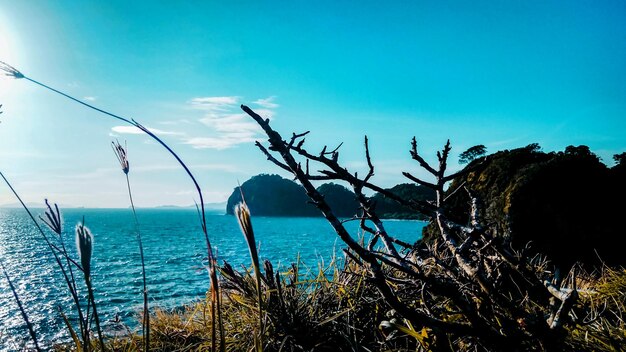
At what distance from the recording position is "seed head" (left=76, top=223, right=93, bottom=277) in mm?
918

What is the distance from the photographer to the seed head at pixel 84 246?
918 mm

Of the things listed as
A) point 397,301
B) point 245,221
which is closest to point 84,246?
point 245,221

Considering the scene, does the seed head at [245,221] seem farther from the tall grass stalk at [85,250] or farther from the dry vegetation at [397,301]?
the tall grass stalk at [85,250]

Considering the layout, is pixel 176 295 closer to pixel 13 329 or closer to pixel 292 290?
pixel 13 329

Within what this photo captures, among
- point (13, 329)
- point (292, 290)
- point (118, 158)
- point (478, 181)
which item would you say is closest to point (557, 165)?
point (478, 181)

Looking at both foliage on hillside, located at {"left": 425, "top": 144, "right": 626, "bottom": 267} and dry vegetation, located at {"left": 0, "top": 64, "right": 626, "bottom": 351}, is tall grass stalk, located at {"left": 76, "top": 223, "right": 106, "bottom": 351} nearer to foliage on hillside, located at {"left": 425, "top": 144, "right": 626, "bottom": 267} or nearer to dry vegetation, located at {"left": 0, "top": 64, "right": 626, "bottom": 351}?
dry vegetation, located at {"left": 0, "top": 64, "right": 626, "bottom": 351}

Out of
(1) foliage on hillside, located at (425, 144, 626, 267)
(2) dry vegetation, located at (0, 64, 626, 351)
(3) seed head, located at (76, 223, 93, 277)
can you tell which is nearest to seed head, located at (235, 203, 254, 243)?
(2) dry vegetation, located at (0, 64, 626, 351)

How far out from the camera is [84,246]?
95 centimetres

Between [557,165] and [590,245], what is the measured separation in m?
3.60

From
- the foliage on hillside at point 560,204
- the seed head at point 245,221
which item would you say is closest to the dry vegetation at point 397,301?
the seed head at point 245,221

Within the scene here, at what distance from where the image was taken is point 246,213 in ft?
2.98

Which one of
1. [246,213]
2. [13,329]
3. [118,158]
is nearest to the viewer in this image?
[246,213]

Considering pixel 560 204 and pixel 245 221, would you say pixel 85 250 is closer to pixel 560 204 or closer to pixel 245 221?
pixel 245 221

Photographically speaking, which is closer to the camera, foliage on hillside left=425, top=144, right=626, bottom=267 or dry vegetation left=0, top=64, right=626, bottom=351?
dry vegetation left=0, top=64, right=626, bottom=351
